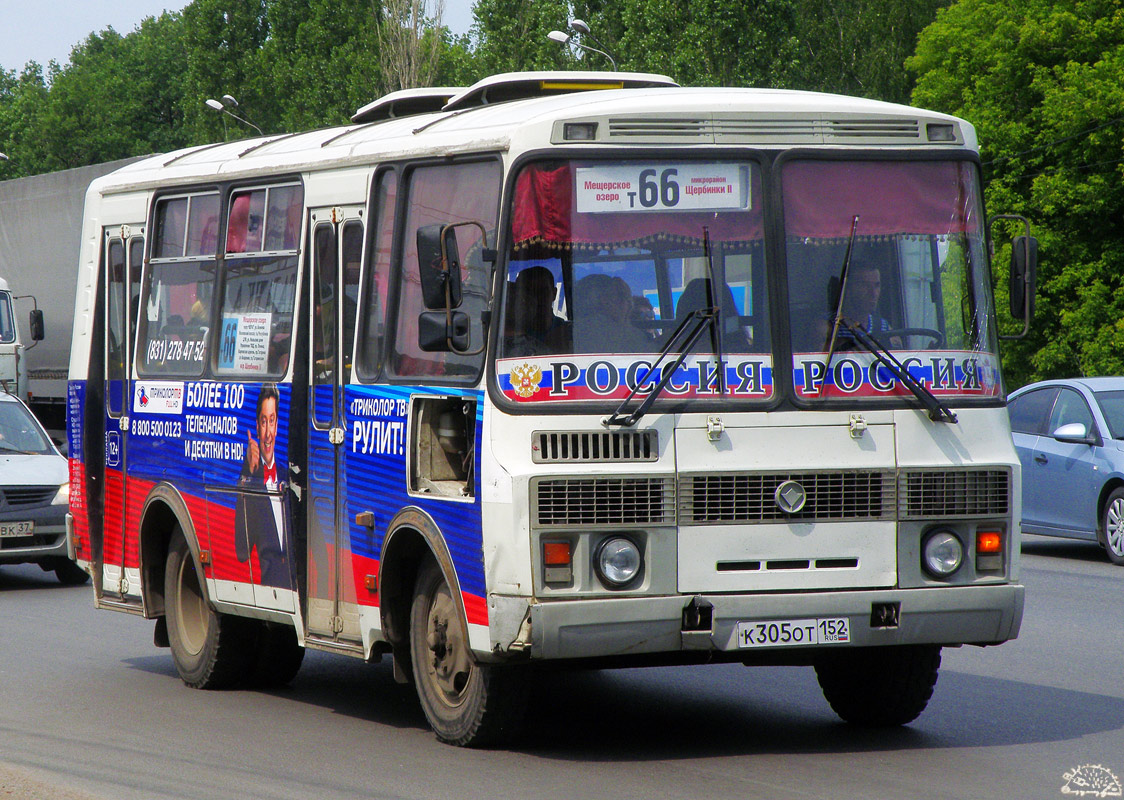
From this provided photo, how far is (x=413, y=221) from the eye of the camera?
855 cm

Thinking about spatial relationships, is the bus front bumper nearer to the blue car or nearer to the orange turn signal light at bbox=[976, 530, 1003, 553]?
the orange turn signal light at bbox=[976, 530, 1003, 553]

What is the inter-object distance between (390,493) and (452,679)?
93 cm

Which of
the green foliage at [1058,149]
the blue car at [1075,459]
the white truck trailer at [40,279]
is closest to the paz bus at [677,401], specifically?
the blue car at [1075,459]

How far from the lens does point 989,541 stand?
791cm

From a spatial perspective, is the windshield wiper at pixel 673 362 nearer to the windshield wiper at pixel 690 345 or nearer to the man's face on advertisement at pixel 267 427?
the windshield wiper at pixel 690 345

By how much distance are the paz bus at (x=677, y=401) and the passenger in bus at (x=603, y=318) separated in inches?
0.4

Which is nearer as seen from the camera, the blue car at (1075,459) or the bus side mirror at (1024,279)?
the bus side mirror at (1024,279)

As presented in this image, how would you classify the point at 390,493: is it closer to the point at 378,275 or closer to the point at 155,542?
the point at 378,275

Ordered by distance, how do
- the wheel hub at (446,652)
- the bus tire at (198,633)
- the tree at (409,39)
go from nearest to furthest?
the wheel hub at (446,652), the bus tire at (198,633), the tree at (409,39)

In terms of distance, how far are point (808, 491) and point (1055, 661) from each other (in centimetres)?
402

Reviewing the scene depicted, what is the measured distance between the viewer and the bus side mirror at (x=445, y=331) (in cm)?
768

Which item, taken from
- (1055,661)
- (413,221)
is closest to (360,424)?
(413,221)

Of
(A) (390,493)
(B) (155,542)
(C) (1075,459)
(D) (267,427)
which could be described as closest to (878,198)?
(A) (390,493)

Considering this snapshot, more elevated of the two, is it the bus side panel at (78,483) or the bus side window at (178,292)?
the bus side window at (178,292)
